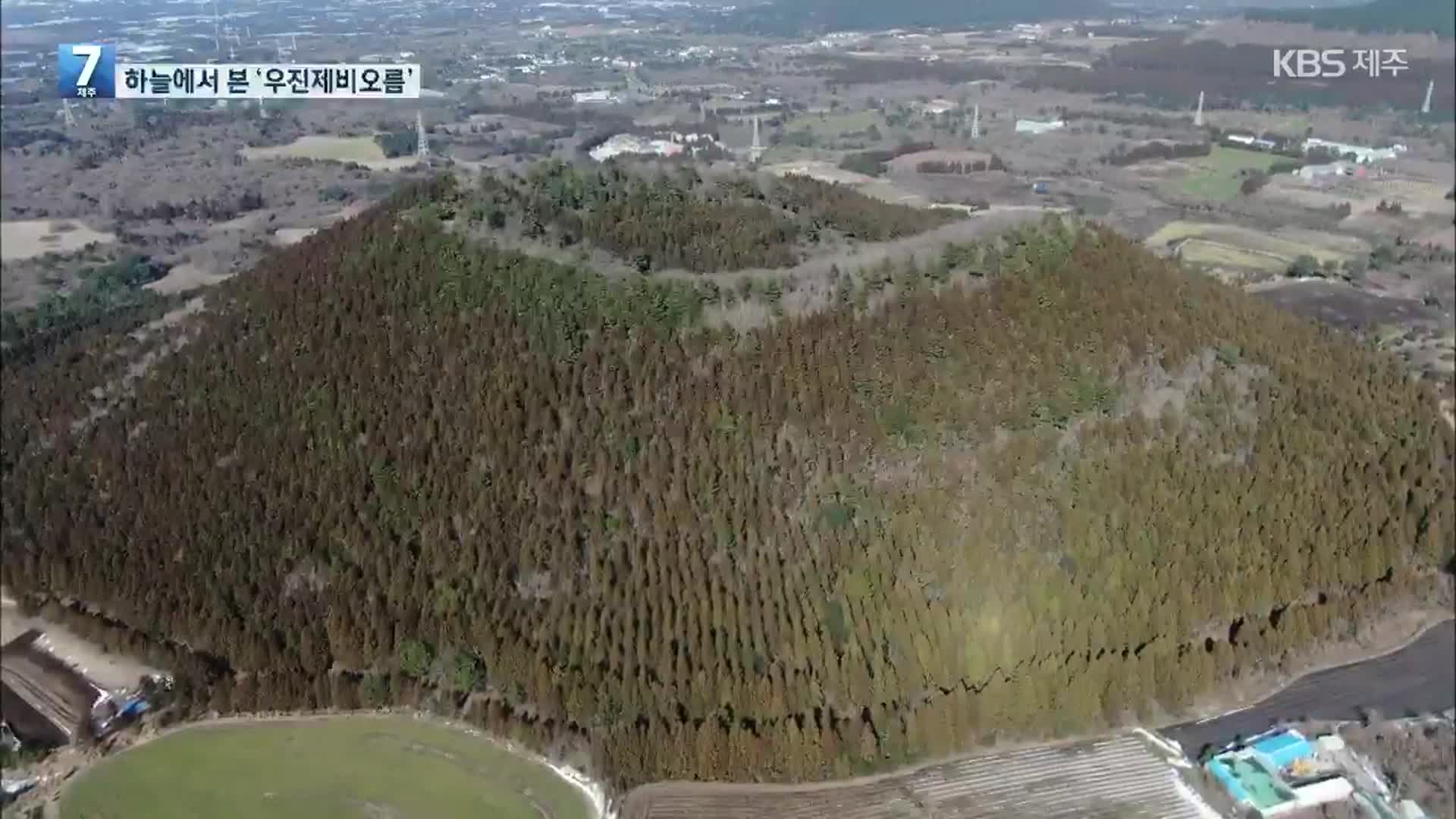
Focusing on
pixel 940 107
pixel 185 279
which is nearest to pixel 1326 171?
pixel 940 107

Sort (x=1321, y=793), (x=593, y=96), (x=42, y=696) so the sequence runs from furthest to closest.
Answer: (x=593, y=96)
(x=42, y=696)
(x=1321, y=793)

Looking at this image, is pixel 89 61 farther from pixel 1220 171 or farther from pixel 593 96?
pixel 1220 171

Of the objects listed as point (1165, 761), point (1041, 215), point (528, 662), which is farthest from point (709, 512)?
point (1041, 215)

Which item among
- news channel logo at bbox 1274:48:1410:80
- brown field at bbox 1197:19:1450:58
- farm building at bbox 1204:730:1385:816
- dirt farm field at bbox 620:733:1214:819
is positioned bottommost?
dirt farm field at bbox 620:733:1214:819

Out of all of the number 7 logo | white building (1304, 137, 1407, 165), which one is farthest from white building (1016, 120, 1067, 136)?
the number 7 logo

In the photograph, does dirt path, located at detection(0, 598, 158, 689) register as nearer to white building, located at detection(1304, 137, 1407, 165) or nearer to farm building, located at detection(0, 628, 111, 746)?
farm building, located at detection(0, 628, 111, 746)

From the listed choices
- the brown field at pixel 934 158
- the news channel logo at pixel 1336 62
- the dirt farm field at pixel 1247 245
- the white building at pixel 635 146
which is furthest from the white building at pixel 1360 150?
the white building at pixel 635 146
